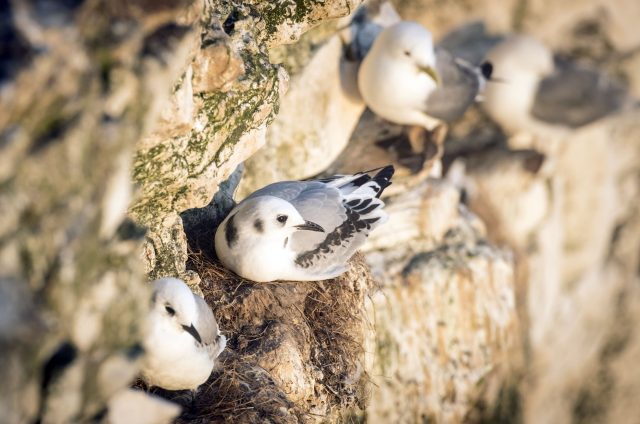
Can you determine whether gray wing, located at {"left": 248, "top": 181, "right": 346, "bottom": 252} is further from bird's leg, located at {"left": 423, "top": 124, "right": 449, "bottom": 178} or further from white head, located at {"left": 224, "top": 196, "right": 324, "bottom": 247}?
bird's leg, located at {"left": 423, "top": 124, "right": 449, "bottom": 178}

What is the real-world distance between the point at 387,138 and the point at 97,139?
343 centimetres

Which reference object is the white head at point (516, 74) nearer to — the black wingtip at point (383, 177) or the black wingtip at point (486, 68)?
the black wingtip at point (486, 68)

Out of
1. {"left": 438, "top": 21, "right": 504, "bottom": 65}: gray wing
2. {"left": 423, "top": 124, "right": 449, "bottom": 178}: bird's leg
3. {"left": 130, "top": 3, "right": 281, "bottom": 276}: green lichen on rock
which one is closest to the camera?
{"left": 130, "top": 3, "right": 281, "bottom": 276}: green lichen on rock

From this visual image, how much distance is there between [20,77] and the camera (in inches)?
62.3

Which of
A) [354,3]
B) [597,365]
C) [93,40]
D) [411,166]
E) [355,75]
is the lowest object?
[597,365]

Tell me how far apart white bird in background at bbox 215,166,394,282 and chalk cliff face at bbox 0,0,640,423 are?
0.12 meters

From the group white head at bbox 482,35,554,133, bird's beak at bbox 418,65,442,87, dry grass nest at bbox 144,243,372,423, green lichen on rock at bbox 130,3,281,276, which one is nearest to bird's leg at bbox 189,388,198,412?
dry grass nest at bbox 144,243,372,423

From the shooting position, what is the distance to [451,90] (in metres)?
4.98

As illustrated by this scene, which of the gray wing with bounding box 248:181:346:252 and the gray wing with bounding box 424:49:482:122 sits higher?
the gray wing with bounding box 248:181:346:252

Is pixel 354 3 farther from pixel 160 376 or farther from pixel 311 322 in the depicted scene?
pixel 160 376

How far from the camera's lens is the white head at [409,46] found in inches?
184

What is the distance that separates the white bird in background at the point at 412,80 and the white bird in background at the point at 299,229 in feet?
2.84

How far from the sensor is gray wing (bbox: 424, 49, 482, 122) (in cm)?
491

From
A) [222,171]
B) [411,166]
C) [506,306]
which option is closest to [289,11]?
[222,171]
